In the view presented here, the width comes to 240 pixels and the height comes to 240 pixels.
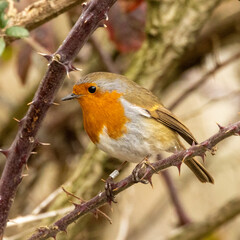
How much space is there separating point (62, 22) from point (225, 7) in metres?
1.51

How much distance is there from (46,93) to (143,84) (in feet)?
5.47

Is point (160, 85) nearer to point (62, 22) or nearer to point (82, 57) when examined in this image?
point (82, 57)

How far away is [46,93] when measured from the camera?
153cm

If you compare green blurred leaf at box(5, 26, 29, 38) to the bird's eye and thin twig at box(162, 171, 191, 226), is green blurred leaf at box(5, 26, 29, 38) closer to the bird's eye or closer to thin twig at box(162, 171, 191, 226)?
the bird's eye

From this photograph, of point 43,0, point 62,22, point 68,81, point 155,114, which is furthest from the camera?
point 62,22

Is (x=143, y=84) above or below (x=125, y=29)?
below

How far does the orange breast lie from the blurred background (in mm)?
454

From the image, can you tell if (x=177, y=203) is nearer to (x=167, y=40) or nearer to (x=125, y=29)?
(x=167, y=40)

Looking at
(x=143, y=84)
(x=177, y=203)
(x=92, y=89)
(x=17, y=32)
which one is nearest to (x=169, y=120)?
(x=92, y=89)

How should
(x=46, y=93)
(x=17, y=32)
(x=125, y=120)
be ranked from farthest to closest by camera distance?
(x=125, y=120)
(x=17, y=32)
(x=46, y=93)

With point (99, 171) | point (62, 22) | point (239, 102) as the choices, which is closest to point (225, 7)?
point (239, 102)

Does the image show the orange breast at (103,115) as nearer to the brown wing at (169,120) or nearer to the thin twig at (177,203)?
the brown wing at (169,120)

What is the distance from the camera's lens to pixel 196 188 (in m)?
4.83

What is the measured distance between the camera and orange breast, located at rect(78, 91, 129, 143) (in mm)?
2271
